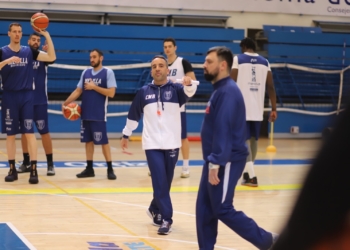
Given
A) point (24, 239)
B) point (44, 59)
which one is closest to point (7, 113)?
point (44, 59)

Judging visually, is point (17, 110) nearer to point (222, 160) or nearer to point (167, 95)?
point (167, 95)

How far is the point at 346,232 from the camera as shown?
722 mm

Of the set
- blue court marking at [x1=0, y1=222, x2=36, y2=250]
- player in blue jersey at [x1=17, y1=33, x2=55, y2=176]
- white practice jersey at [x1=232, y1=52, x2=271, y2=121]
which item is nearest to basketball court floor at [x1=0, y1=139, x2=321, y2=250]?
blue court marking at [x1=0, y1=222, x2=36, y2=250]

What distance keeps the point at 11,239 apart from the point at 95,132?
3996 mm

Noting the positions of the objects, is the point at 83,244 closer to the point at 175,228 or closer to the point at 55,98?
the point at 175,228

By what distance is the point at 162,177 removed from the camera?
646cm

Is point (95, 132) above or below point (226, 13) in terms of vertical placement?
below

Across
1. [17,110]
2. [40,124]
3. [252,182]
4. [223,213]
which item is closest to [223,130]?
[223,213]

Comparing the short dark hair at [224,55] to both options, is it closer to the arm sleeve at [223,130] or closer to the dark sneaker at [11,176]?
the arm sleeve at [223,130]

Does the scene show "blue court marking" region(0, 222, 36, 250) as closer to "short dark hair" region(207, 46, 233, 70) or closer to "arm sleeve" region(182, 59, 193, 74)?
"short dark hair" region(207, 46, 233, 70)

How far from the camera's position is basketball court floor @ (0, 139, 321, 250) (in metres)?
6.18

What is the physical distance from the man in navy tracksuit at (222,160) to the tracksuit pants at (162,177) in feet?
4.51

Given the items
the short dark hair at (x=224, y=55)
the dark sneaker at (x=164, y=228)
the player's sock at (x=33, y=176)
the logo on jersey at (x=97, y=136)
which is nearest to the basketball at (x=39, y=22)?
the logo on jersey at (x=97, y=136)

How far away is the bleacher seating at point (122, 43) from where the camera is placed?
16250 mm
